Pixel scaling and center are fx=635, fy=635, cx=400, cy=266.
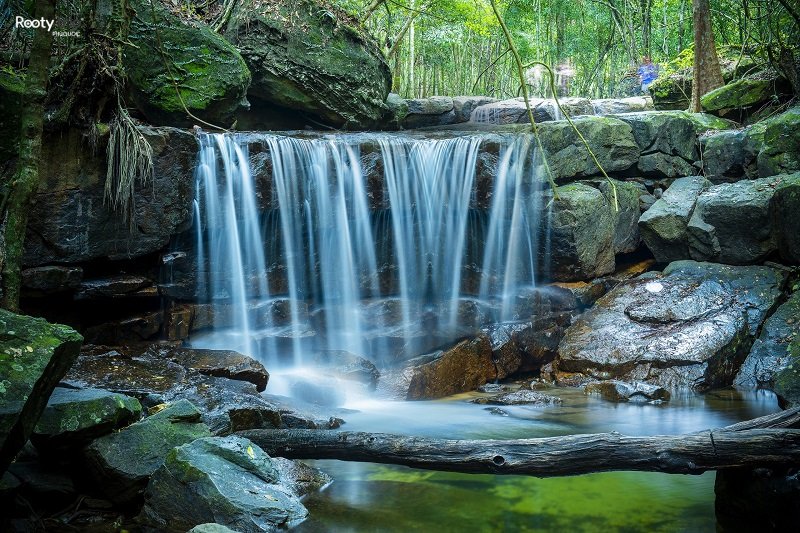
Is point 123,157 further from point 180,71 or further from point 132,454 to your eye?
point 132,454

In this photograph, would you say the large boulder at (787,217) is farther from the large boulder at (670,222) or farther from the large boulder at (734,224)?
the large boulder at (670,222)

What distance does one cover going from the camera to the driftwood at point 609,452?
3.72 metres

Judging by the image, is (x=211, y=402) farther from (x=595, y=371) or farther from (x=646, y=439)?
(x=595, y=371)

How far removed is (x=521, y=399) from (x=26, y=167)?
5.70 metres

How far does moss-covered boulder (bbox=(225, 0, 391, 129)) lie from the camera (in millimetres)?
11391

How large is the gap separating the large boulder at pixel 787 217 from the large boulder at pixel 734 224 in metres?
0.18

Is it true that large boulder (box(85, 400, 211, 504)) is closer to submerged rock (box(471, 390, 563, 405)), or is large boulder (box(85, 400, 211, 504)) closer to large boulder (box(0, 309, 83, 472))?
large boulder (box(0, 309, 83, 472))

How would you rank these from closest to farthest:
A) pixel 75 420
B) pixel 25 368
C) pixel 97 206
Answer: pixel 25 368
pixel 75 420
pixel 97 206

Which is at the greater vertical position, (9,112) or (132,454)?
(9,112)

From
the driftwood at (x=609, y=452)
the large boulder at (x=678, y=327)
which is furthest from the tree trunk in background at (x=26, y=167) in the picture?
the large boulder at (x=678, y=327)

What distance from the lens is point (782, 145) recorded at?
9562 mm

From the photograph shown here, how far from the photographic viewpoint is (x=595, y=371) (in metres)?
8.53

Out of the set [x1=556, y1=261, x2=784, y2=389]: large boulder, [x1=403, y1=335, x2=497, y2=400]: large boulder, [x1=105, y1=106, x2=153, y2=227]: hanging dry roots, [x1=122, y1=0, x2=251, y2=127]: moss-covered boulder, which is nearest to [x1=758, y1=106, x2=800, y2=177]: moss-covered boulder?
[x1=556, y1=261, x2=784, y2=389]: large boulder

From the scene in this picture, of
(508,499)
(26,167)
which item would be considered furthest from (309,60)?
(508,499)
